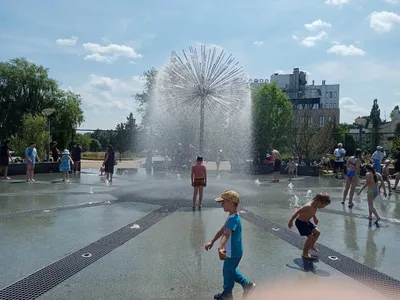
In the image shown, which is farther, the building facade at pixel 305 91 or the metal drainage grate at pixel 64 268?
the building facade at pixel 305 91

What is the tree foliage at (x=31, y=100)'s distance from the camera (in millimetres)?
37188

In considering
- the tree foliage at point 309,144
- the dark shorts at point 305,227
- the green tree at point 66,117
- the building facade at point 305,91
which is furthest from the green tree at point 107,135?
the building facade at point 305,91

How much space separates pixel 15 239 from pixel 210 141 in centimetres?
2176

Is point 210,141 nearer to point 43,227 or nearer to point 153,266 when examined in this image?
point 43,227

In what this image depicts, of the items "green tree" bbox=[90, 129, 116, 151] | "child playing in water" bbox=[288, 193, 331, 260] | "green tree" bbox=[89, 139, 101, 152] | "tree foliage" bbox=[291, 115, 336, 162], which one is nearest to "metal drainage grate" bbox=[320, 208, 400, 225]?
"child playing in water" bbox=[288, 193, 331, 260]

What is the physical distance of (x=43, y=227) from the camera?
778 centimetres

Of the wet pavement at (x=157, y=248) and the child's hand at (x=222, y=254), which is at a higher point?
the child's hand at (x=222, y=254)

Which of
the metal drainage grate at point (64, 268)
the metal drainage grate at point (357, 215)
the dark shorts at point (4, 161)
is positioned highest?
the dark shorts at point (4, 161)

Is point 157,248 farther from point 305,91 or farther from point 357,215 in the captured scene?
point 305,91

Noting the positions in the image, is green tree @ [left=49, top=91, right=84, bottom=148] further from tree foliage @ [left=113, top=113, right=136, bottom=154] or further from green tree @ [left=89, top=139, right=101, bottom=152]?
green tree @ [left=89, top=139, right=101, bottom=152]

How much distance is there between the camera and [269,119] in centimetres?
Result: 3119

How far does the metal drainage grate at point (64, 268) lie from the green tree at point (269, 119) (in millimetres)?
22742

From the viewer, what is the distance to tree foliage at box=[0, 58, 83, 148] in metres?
37.2

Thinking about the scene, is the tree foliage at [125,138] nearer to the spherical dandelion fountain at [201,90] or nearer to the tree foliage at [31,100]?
the tree foliage at [31,100]
